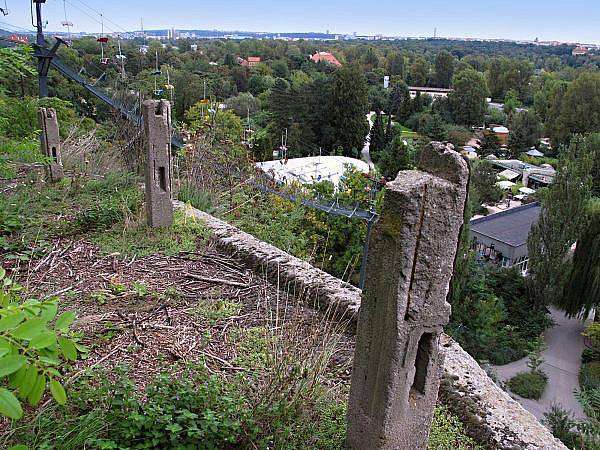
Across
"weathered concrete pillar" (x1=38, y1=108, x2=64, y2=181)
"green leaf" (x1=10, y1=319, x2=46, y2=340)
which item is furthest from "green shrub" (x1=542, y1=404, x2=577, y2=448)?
"weathered concrete pillar" (x1=38, y1=108, x2=64, y2=181)

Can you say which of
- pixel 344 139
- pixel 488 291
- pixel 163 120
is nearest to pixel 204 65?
pixel 344 139

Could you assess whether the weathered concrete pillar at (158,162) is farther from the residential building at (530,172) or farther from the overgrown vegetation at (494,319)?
the residential building at (530,172)

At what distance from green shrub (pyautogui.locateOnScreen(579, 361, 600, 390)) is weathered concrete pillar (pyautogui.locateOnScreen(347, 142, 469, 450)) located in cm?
1211

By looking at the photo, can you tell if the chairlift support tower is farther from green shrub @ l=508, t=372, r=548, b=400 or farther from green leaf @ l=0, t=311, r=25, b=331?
green shrub @ l=508, t=372, r=548, b=400

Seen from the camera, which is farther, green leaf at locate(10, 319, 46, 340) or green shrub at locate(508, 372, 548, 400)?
green shrub at locate(508, 372, 548, 400)

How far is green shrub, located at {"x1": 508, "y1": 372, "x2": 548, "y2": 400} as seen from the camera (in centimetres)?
1245

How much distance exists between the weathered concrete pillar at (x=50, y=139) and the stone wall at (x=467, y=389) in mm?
3685

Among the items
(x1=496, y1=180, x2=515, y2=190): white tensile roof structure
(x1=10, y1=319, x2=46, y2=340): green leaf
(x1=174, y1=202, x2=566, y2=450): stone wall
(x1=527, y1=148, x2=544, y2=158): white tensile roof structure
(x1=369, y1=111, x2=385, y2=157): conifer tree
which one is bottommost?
(x1=496, y1=180, x2=515, y2=190): white tensile roof structure

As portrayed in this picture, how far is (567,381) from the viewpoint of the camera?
13.8 metres

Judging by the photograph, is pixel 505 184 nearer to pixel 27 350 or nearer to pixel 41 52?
pixel 41 52

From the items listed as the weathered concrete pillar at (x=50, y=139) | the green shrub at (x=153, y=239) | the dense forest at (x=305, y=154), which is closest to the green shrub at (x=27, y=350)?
the dense forest at (x=305, y=154)

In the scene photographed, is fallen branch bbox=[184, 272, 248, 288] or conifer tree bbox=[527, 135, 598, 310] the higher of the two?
fallen branch bbox=[184, 272, 248, 288]

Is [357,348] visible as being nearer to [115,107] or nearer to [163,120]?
[163,120]

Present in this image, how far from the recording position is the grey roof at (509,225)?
22562mm
